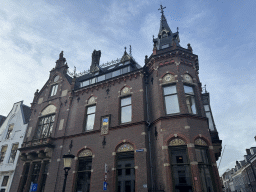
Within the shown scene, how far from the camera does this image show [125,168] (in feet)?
47.4

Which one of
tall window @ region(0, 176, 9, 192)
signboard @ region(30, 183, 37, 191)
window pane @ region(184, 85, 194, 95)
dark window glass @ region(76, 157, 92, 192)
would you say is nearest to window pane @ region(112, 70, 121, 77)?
window pane @ region(184, 85, 194, 95)

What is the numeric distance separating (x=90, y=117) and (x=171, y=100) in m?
8.73

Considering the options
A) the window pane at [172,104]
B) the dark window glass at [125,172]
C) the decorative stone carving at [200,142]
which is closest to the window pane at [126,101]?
the window pane at [172,104]

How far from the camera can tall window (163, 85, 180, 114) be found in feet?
49.3

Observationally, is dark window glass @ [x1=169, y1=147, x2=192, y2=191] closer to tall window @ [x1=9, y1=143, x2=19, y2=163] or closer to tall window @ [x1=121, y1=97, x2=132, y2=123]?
tall window @ [x1=121, y1=97, x2=132, y2=123]

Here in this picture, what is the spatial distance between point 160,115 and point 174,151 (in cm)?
300

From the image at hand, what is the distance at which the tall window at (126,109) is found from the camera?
55.1 feet

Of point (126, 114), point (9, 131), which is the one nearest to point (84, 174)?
point (126, 114)

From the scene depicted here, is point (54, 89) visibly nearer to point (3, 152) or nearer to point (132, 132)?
point (3, 152)

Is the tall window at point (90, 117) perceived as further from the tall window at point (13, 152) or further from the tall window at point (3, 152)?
the tall window at point (3, 152)

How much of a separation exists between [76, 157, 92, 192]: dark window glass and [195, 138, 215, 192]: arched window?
30.2ft

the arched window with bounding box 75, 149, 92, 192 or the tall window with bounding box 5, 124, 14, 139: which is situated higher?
the tall window with bounding box 5, 124, 14, 139

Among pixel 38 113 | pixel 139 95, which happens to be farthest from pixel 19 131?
pixel 139 95

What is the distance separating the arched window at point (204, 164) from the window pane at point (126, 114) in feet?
20.2
